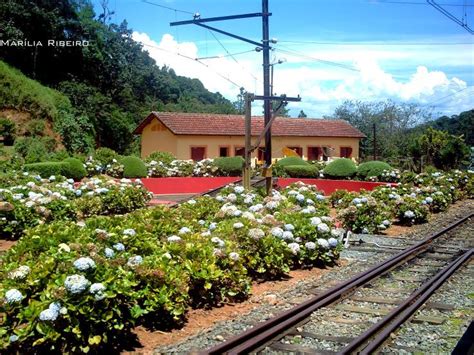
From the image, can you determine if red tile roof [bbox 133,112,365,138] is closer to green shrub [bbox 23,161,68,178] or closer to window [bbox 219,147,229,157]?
window [bbox 219,147,229,157]

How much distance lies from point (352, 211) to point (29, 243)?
1028 centimetres

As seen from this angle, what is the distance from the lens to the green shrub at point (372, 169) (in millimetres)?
31156

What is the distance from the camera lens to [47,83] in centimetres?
4619

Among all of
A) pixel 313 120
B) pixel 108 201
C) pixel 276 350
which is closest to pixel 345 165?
pixel 313 120

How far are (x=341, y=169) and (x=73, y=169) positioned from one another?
47.6 ft

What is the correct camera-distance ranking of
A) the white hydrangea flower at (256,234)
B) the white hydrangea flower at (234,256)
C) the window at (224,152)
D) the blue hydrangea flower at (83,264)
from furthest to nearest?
the window at (224,152)
the white hydrangea flower at (256,234)
the white hydrangea flower at (234,256)
the blue hydrangea flower at (83,264)

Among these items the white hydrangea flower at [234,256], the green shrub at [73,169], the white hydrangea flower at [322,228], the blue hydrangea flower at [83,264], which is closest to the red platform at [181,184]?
the green shrub at [73,169]

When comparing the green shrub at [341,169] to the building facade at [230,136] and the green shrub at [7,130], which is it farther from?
the green shrub at [7,130]

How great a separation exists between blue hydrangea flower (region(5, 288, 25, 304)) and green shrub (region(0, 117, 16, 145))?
30083 mm

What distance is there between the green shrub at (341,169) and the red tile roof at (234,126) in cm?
953

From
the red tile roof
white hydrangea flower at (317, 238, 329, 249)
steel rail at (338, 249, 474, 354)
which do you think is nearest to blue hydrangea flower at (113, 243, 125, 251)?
steel rail at (338, 249, 474, 354)

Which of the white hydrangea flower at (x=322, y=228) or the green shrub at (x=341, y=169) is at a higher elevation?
the green shrub at (x=341, y=169)

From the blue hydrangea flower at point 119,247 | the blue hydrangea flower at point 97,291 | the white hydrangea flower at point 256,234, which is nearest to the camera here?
the blue hydrangea flower at point 97,291

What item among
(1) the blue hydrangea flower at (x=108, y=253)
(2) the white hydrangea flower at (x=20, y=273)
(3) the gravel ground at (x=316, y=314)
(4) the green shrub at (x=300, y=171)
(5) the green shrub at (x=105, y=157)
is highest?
(5) the green shrub at (x=105, y=157)
